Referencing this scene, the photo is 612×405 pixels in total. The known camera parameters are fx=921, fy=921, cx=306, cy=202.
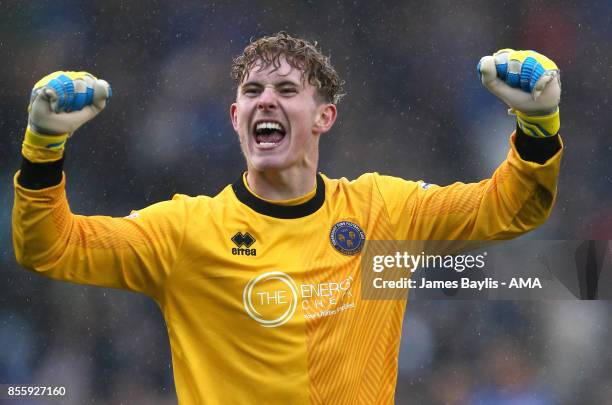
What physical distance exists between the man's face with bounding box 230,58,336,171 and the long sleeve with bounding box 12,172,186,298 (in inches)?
17.8

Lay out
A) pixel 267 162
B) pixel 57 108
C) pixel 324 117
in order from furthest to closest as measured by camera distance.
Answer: pixel 324 117 → pixel 267 162 → pixel 57 108

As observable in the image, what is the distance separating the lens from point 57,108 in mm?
3592

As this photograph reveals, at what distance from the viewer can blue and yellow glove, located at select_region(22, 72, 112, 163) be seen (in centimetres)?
359

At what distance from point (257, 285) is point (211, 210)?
1.41 feet

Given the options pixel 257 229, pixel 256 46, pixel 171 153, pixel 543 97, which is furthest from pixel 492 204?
pixel 171 153

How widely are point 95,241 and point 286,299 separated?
0.88 meters

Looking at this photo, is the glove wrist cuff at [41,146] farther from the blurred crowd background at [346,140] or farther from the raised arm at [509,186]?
the blurred crowd background at [346,140]

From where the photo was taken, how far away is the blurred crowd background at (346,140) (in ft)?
29.3

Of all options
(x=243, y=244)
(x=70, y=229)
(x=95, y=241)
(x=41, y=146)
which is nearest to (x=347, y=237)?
(x=243, y=244)

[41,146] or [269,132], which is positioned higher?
[269,132]

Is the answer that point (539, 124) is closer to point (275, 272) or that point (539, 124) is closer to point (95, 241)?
point (275, 272)

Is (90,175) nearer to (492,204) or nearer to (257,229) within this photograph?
(257,229)

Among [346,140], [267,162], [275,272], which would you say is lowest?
[275,272]

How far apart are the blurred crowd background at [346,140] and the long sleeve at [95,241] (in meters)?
5.00
